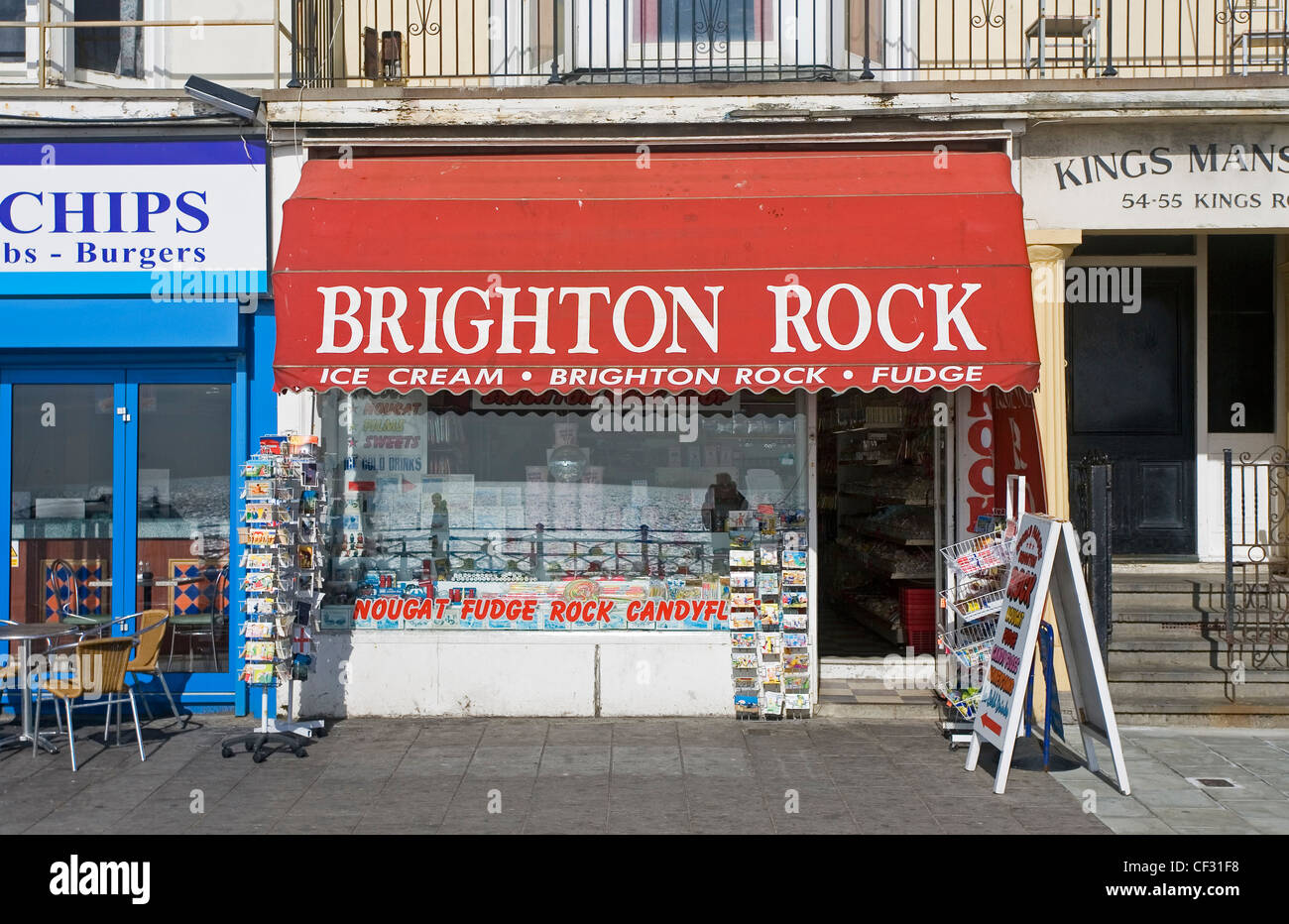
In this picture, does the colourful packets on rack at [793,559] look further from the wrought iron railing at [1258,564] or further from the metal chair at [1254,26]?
the metal chair at [1254,26]

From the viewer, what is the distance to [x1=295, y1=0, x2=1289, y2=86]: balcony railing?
30.9 ft

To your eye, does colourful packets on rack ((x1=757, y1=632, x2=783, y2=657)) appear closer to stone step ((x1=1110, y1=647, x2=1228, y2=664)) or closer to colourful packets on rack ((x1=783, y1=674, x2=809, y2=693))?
colourful packets on rack ((x1=783, y1=674, x2=809, y2=693))

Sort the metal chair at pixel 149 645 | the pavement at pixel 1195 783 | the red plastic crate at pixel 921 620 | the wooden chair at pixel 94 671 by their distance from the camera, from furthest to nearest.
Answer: the red plastic crate at pixel 921 620
the metal chair at pixel 149 645
the wooden chair at pixel 94 671
the pavement at pixel 1195 783

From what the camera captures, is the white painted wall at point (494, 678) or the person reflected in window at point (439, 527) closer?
the white painted wall at point (494, 678)

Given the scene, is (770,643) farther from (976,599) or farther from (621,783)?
(621,783)

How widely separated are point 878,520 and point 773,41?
4.36 m

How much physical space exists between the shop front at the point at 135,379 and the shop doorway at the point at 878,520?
5.15 m

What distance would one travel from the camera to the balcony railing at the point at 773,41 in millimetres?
9414

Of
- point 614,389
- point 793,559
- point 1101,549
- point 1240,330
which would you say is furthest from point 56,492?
point 1240,330

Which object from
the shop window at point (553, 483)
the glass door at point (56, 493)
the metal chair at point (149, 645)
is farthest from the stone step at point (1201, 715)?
the glass door at point (56, 493)

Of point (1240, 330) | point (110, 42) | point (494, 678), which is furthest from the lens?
point (1240, 330)

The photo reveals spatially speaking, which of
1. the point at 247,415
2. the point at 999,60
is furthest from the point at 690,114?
the point at 247,415

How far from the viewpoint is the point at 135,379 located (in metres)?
9.28

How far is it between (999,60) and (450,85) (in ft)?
14.5
